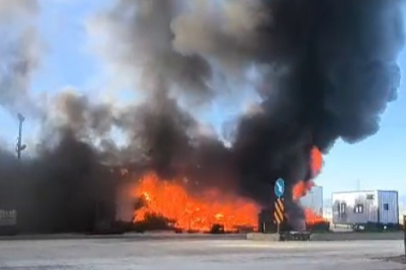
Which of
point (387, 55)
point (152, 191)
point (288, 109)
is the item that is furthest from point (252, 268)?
point (152, 191)

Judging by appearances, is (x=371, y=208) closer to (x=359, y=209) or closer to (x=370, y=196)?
(x=370, y=196)

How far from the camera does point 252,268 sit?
12.4 meters

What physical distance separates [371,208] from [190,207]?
40.7 feet

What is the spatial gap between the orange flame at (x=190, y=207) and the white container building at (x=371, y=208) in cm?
824

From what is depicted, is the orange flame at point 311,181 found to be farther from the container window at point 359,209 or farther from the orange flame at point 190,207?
the container window at point 359,209

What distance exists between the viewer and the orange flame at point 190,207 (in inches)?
1555

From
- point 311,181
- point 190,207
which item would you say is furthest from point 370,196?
point 190,207

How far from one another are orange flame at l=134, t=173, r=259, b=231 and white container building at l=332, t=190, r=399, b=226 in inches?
324

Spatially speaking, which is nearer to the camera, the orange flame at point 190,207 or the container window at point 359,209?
the orange flame at point 190,207

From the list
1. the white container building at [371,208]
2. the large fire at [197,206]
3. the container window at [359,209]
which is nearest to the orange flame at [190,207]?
the large fire at [197,206]

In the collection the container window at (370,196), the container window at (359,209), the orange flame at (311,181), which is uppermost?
the orange flame at (311,181)

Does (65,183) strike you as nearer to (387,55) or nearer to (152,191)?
(152,191)

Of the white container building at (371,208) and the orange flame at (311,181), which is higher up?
the orange flame at (311,181)

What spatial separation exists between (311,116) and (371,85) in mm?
3974
